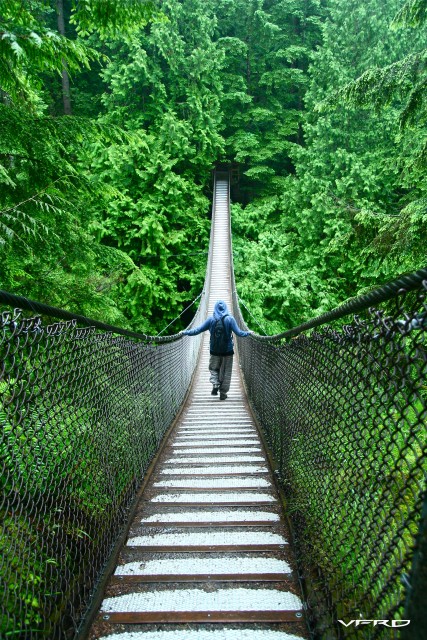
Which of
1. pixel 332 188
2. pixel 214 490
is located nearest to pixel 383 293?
pixel 214 490

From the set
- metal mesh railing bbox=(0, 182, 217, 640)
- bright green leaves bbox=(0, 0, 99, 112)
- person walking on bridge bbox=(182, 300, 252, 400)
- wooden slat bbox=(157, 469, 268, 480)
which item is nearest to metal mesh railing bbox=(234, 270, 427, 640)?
wooden slat bbox=(157, 469, 268, 480)

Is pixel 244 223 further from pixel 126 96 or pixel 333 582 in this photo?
pixel 333 582

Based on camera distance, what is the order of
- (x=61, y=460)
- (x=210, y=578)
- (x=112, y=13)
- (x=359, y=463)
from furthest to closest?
(x=112, y=13) → (x=210, y=578) → (x=61, y=460) → (x=359, y=463)

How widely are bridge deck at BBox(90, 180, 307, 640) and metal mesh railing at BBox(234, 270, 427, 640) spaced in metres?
0.12

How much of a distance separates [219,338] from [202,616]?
11.2 ft

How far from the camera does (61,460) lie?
1354 mm

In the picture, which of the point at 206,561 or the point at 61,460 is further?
the point at 206,561

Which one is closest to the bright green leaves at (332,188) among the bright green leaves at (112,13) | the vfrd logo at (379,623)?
the bright green leaves at (112,13)

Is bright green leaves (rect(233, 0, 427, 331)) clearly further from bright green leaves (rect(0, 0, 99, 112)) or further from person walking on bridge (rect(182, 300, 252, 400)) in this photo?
bright green leaves (rect(0, 0, 99, 112))

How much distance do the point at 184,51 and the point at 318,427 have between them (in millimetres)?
15448

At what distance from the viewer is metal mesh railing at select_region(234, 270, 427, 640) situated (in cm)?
83

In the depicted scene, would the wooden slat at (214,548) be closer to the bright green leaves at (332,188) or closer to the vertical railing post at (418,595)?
the vertical railing post at (418,595)

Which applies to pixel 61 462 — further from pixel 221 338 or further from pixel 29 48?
pixel 221 338

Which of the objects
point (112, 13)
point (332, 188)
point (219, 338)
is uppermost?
point (332, 188)
